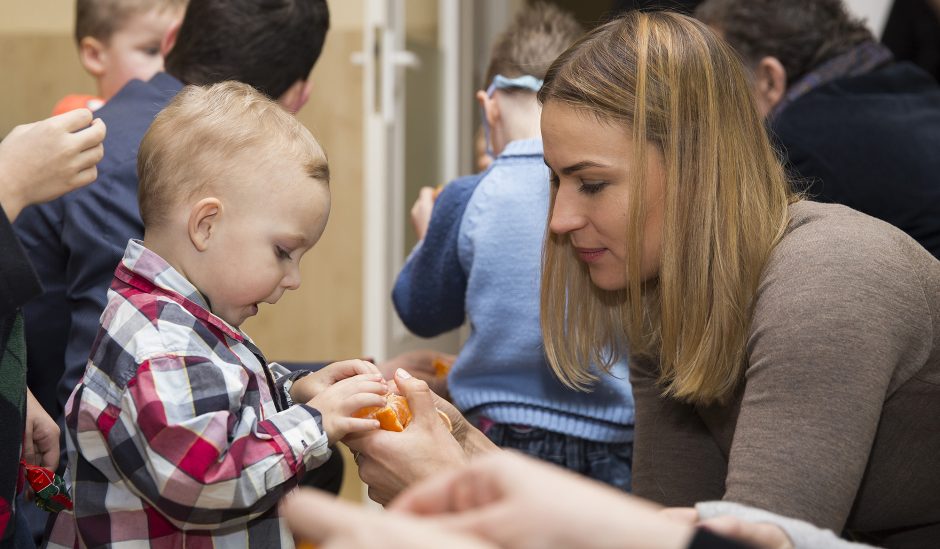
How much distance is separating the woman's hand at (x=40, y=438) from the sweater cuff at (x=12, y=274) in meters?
0.42

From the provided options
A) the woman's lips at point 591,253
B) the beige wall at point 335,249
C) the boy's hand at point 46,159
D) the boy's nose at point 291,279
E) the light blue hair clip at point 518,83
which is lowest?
the beige wall at point 335,249

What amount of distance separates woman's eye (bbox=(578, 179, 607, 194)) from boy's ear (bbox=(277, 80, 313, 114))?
79cm

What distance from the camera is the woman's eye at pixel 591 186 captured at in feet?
4.62

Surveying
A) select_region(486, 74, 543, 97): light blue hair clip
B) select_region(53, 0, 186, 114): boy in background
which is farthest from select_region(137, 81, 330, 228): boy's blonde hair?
select_region(53, 0, 186, 114): boy in background

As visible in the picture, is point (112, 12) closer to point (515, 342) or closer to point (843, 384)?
point (515, 342)

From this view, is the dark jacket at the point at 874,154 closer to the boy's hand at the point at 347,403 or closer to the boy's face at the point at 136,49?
the boy's hand at the point at 347,403

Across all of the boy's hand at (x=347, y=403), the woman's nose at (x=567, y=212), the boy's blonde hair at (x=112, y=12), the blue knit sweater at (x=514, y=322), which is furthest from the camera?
the boy's blonde hair at (x=112, y=12)

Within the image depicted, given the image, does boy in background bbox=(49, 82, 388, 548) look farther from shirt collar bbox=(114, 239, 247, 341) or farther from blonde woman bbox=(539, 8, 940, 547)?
blonde woman bbox=(539, 8, 940, 547)

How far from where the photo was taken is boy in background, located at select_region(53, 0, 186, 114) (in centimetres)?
236

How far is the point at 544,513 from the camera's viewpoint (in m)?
0.68

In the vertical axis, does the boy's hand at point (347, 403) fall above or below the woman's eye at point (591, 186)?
below

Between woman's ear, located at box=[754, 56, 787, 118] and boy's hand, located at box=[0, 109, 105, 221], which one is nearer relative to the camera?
boy's hand, located at box=[0, 109, 105, 221]

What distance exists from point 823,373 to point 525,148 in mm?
911

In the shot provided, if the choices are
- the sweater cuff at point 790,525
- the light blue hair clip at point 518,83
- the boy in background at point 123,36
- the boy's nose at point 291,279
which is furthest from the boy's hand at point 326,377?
the boy in background at point 123,36
